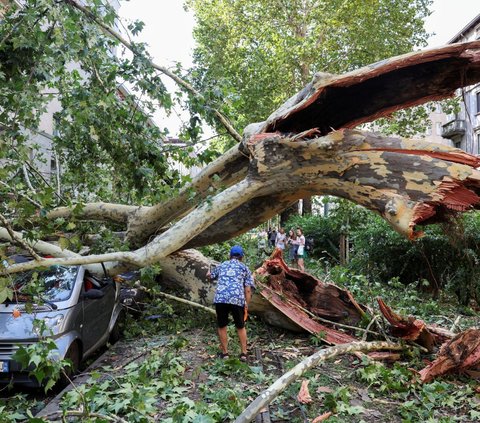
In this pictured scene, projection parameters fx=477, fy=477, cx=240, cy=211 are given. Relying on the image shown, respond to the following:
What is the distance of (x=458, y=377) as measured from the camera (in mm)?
5719

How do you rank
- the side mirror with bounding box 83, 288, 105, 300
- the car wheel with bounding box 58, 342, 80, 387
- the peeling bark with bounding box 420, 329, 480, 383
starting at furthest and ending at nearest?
1. the side mirror with bounding box 83, 288, 105, 300
2. the car wheel with bounding box 58, 342, 80, 387
3. the peeling bark with bounding box 420, 329, 480, 383

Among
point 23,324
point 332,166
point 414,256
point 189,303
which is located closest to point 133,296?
point 189,303

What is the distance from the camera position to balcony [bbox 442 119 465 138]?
3594 centimetres

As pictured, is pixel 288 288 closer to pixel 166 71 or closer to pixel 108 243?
pixel 108 243

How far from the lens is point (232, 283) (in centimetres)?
651

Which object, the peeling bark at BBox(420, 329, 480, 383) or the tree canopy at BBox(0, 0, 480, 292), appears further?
the peeling bark at BBox(420, 329, 480, 383)

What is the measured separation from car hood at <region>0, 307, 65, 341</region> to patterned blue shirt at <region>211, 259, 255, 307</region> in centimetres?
201

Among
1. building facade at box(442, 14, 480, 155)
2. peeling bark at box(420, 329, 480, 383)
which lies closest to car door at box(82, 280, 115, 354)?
peeling bark at box(420, 329, 480, 383)

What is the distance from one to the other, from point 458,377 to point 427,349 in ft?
2.40

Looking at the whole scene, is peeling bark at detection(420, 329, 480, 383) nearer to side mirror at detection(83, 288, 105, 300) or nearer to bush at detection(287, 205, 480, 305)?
bush at detection(287, 205, 480, 305)

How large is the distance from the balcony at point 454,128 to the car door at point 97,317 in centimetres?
3442

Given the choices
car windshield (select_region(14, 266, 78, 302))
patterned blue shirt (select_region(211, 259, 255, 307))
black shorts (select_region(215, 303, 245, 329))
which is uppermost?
car windshield (select_region(14, 266, 78, 302))

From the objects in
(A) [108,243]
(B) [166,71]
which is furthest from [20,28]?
(A) [108,243]

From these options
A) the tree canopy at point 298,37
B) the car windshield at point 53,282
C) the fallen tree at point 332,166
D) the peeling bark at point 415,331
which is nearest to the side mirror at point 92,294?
the car windshield at point 53,282
